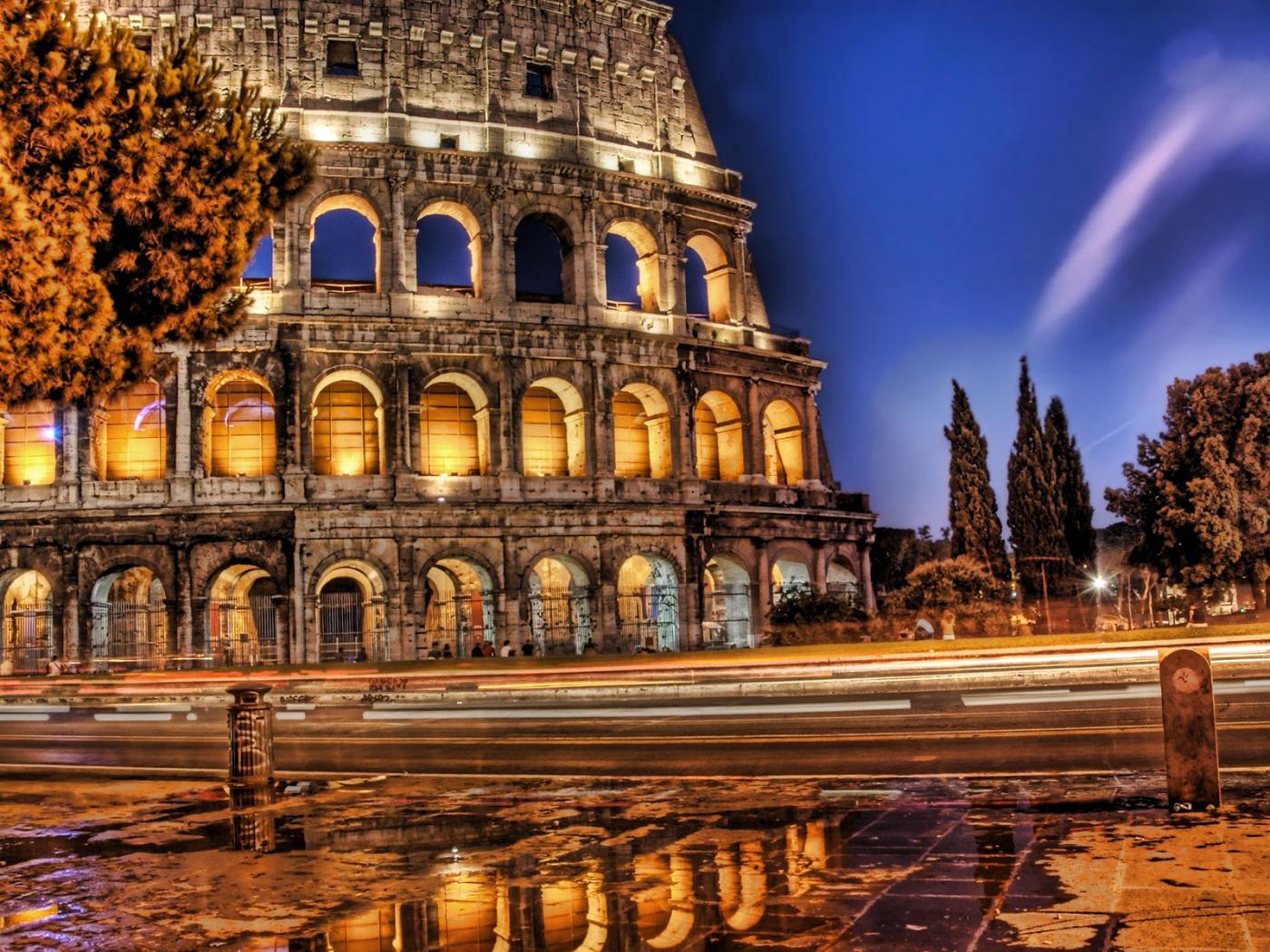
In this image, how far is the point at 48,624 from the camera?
33094 mm

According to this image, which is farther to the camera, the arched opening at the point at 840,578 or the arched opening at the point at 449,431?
the arched opening at the point at 840,578

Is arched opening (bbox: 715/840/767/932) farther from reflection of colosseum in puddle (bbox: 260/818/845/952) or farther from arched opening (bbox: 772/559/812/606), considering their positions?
arched opening (bbox: 772/559/812/606)

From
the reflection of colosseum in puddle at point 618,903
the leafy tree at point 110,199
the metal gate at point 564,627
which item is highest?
the leafy tree at point 110,199

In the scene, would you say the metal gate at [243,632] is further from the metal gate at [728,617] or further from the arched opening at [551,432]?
the metal gate at [728,617]

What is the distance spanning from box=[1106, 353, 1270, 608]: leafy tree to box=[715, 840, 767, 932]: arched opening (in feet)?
99.6

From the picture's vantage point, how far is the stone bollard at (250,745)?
34.6ft

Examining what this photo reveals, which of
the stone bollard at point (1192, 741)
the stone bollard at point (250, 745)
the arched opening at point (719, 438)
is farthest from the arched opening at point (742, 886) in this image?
the arched opening at point (719, 438)

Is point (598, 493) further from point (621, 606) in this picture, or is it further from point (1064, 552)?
point (1064, 552)

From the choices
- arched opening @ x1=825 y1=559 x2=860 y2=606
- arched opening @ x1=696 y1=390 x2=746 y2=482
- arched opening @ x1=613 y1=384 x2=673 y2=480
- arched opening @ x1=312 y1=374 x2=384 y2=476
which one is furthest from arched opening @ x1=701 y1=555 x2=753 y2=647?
arched opening @ x1=312 y1=374 x2=384 y2=476

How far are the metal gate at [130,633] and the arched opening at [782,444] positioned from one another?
1796 centimetres

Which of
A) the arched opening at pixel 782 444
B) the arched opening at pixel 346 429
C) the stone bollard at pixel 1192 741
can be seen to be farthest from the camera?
the arched opening at pixel 782 444

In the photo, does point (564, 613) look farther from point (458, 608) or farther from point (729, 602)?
point (729, 602)

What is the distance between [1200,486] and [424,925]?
106 feet

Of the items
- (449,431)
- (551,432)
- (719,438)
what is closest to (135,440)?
(449,431)
